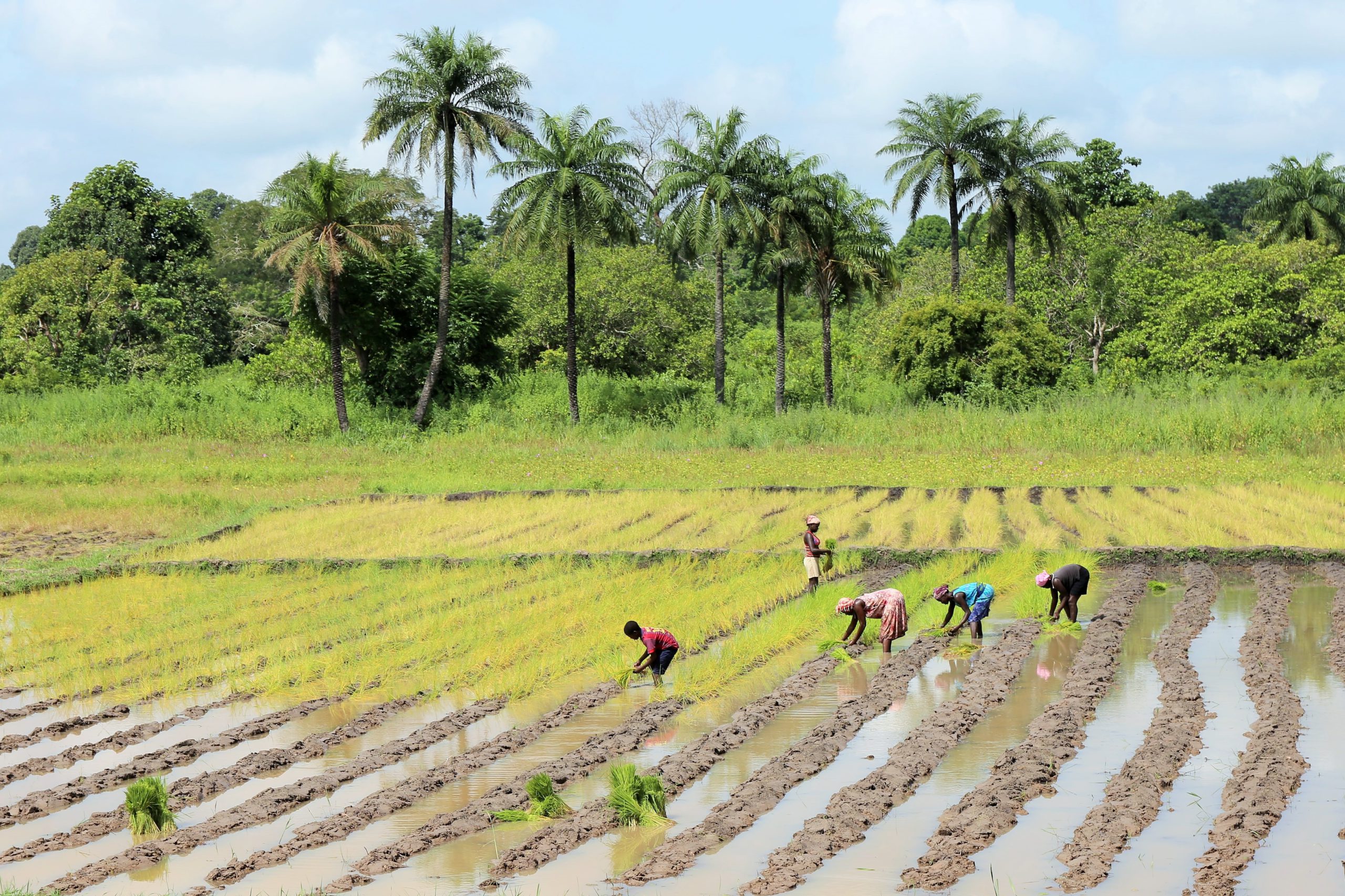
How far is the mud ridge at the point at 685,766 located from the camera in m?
6.57

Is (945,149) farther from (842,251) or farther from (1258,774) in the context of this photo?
(1258,774)

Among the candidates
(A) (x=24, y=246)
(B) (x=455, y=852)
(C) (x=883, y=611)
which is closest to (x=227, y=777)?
(B) (x=455, y=852)

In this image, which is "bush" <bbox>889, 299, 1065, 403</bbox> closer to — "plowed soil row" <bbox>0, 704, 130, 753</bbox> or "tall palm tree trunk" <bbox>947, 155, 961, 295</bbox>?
"tall palm tree trunk" <bbox>947, 155, 961, 295</bbox>

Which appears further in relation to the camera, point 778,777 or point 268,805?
point 778,777

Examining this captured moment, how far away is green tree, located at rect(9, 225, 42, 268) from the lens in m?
72.1

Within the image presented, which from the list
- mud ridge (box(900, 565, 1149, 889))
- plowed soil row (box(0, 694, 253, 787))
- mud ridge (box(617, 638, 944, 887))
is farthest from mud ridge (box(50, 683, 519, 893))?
mud ridge (box(900, 565, 1149, 889))

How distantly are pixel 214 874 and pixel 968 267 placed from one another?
47.6 m

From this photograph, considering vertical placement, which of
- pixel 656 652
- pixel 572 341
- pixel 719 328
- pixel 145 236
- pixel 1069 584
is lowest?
pixel 656 652

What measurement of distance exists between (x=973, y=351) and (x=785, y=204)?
6838 mm

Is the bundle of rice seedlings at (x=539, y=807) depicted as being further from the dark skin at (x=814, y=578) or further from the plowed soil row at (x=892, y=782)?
the dark skin at (x=814, y=578)

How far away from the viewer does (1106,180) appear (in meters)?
52.7

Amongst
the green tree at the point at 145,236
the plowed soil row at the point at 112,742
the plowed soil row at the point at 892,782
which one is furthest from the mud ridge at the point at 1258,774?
the green tree at the point at 145,236

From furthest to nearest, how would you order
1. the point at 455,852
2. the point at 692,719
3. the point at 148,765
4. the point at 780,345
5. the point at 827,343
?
the point at 827,343 → the point at 780,345 → the point at 692,719 → the point at 148,765 → the point at 455,852

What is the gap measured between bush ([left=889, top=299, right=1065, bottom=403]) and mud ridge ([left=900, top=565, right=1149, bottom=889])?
25.8 meters
